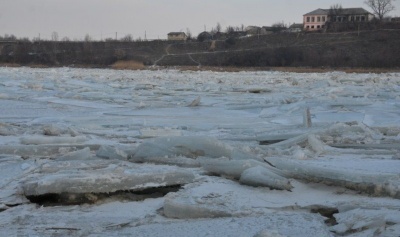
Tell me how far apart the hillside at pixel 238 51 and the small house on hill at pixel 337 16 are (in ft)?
36.3

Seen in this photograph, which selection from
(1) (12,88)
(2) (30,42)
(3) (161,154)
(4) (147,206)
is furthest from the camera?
(2) (30,42)

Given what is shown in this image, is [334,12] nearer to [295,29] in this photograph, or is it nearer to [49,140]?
[295,29]

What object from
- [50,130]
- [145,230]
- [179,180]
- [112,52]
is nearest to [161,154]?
[179,180]

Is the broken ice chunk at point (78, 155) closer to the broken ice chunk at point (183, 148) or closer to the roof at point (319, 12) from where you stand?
the broken ice chunk at point (183, 148)

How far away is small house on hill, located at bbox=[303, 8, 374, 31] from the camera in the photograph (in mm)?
52781

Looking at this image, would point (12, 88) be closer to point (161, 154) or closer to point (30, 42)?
point (161, 154)

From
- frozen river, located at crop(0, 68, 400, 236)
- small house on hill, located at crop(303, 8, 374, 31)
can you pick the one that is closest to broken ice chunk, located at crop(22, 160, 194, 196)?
frozen river, located at crop(0, 68, 400, 236)

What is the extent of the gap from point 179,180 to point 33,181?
84cm

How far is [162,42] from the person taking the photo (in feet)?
151

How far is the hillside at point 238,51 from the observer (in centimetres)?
3512

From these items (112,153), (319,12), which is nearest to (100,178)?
(112,153)

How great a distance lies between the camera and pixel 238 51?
41.1 metres

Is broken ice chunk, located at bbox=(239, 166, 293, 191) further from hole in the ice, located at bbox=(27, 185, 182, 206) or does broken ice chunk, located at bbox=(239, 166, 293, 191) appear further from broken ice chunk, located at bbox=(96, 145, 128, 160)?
broken ice chunk, located at bbox=(96, 145, 128, 160)

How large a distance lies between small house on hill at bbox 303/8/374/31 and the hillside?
11.1 meters
